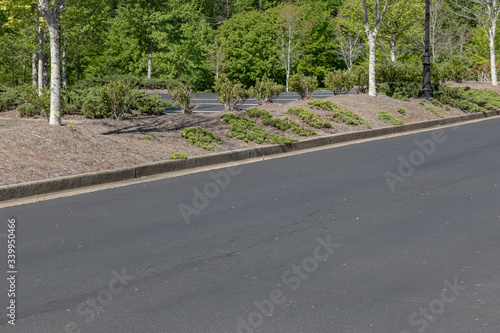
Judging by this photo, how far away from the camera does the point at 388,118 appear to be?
20.3m

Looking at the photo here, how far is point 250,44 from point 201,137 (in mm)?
47789

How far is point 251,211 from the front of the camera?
329 inches

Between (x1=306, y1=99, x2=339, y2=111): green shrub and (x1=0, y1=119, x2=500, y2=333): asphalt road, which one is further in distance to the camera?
(x1=306, y1=99, x2=339, y2=111): green shrub

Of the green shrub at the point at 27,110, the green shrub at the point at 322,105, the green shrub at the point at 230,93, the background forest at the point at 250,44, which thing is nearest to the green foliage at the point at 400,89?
the green shrub at the point at 322,105

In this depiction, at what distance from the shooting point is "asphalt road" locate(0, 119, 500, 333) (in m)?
4.67

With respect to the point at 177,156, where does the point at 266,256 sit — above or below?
below

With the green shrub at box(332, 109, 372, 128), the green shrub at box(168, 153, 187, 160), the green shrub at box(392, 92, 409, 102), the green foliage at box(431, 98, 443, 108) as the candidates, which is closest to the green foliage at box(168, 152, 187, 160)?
the green shrub at box(168, 153, 187, 160)

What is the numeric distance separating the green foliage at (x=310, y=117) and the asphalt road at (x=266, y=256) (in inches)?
270

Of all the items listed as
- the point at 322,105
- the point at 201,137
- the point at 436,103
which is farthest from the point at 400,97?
the point at 201,137

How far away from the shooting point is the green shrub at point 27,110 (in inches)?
704

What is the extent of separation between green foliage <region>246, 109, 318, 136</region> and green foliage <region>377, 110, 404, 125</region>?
414 cm

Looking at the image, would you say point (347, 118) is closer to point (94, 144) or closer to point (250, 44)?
point (94, 144)

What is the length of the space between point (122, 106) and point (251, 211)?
352 inches

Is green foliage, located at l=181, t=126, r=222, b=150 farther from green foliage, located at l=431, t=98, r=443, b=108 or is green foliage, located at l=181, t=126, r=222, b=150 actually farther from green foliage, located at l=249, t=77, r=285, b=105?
green foliage, located at l=431, t=98, r=443, b=108
